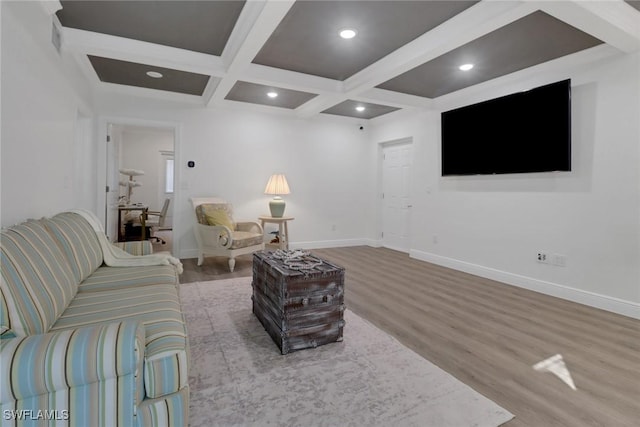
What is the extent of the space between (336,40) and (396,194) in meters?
3.44

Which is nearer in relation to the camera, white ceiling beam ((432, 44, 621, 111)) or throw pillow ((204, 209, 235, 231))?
white ceiling beam ((432, 44, 621, 111))

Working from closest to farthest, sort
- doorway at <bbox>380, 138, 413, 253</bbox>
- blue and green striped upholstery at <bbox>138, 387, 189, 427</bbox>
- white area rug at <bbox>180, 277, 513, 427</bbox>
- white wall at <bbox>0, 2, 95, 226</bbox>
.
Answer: blue and green striped upholstery at <bbox>138, 387, 189, 427</bbox> → white area rug at <bbox>180, 277, 513, 427</bbox> → white wall at <bbox>0, 2, 95, 226</bbox> → doorway at <bbox>380, 138, 413, 253</bbox>

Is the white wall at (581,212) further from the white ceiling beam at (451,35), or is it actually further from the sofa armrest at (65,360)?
the sofa armrest at (65,360)

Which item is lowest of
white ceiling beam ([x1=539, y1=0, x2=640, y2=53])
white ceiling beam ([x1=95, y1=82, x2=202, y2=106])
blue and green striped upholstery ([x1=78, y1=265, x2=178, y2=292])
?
blue and green striped upholstery ([x1=78, y1=265, x2=178, y2=292])

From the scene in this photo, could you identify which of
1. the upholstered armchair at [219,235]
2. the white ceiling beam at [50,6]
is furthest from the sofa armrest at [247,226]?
the white ceiling beam at [50,6]

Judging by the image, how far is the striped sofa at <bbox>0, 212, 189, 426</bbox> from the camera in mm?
988

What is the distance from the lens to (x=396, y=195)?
235 inches

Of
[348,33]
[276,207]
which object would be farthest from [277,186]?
[348,33]

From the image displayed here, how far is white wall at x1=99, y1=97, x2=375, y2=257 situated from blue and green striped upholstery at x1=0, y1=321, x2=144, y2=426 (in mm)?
4110

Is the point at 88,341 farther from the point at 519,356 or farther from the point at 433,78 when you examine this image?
the point at 433,78

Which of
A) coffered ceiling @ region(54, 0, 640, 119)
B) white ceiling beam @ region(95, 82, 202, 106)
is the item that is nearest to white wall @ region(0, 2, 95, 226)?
coffered ceiling @ region(54, 0, 640, 119)

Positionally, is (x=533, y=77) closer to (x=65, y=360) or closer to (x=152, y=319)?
(x=152, y=319)

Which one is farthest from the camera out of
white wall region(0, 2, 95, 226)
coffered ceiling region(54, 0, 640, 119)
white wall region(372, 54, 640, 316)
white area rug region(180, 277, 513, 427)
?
white wall region(372, 54, 640, 316)

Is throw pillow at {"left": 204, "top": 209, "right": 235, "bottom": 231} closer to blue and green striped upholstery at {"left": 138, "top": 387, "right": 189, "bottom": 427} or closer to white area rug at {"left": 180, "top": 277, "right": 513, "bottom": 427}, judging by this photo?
white area rug at {"left": 180, "top": 277, "right": 513, "bottom": 427}
